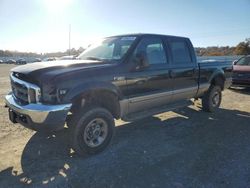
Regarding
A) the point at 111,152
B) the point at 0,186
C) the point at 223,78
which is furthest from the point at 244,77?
the point at 0,186

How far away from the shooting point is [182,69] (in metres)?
6.06

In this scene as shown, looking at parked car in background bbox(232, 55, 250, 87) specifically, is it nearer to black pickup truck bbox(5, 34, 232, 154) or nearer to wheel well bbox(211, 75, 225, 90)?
wheel well bbox(211, 75, 225, 90)

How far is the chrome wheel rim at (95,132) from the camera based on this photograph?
435cm

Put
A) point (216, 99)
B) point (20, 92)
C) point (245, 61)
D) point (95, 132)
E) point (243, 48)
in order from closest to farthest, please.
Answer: point (20, 92) < point (95, 132) < point (216, 99) < point (245, 61) < point (243, 48)

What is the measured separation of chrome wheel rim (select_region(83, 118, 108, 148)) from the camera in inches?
171

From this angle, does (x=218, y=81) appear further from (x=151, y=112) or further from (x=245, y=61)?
(x=245, y=61)

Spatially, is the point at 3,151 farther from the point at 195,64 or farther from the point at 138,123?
the point at 195,64

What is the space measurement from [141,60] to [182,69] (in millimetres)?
1611

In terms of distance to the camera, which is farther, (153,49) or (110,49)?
(153,49)

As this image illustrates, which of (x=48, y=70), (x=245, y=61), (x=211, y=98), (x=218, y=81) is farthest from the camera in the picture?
(x=245, y=61)

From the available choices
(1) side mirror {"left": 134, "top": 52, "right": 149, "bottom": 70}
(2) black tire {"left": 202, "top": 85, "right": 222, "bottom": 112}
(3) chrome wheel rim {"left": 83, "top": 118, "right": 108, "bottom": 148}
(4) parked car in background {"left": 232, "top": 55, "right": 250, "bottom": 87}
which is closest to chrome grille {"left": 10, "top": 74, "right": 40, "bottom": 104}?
(3) chrome wheel rim {"left": 83, "top": 118, "right": 108, "bottom": 148}

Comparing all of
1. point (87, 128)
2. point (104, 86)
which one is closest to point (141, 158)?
point (87, 128)

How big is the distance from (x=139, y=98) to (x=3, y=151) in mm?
2623

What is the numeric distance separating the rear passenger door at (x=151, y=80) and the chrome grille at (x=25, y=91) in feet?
5.53
